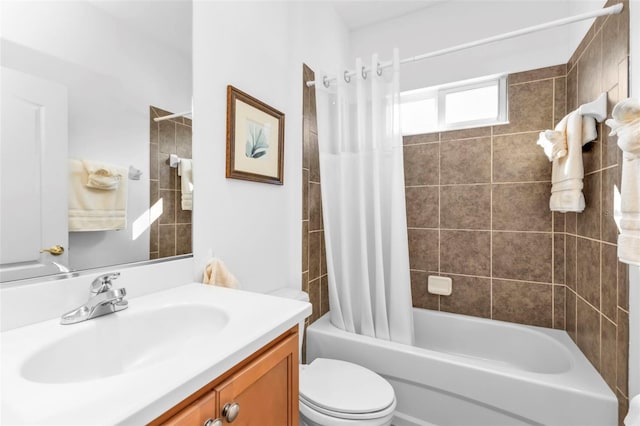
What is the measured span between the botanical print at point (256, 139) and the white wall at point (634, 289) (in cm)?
154

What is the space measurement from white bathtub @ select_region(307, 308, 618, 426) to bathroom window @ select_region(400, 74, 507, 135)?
1.39 m

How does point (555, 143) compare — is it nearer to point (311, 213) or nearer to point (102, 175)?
point (311, 213)

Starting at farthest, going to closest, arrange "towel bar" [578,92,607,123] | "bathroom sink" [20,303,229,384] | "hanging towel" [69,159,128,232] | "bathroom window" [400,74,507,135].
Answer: "bathroom window" [400,74,507,135], "towel bar" [578,92,607,123], "hanging towel" [69,159,128,232], "bathroom sink" [20,303,229,384]

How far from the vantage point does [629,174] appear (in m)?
0.89

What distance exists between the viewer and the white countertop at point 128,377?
0.42 meters

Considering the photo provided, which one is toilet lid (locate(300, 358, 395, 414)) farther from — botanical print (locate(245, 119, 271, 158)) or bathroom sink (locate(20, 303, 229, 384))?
botanical print (locate(245, 119, 271, 158))

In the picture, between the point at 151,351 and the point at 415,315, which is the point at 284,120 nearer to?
the point at 151,351

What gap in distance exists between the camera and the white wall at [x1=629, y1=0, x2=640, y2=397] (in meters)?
1.06

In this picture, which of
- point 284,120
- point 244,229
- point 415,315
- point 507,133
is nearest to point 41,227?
point 244,229

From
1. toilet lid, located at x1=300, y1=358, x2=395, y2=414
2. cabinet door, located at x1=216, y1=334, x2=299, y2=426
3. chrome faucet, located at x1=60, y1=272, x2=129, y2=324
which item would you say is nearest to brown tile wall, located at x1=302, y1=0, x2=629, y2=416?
toilet lid, located at x1=300, y1=358, x2=395, y2=414

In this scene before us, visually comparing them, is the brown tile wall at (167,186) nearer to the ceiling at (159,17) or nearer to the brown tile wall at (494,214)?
the ceiling at (159,17)

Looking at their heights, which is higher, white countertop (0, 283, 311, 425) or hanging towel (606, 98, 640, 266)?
hanging towel (606, 98, 640, 266)

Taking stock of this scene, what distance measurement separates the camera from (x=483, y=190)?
2.07 m

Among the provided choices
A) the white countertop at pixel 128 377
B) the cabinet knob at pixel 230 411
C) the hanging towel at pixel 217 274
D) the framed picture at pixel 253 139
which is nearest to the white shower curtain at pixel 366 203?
the framed picture at pixel 253 139
